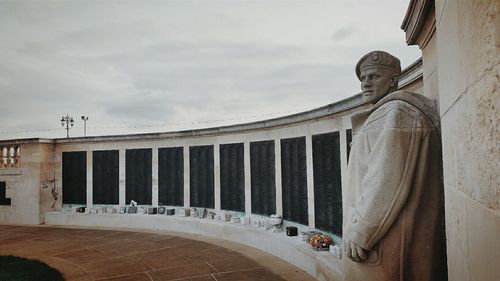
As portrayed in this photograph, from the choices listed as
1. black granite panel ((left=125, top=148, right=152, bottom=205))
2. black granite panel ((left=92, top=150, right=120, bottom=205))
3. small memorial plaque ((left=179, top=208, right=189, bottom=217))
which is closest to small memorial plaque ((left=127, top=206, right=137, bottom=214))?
black granite panel ((left=125, top=148, right=152, bottom=205))

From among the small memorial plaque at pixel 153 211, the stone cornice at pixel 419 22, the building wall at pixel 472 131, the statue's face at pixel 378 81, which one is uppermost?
the stone cornice at pixel 419 22

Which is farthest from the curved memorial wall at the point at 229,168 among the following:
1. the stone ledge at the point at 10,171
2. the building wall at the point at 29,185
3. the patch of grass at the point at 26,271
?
the patch of grass at the point at 26,271

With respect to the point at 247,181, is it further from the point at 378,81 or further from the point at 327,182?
the point at 378,81

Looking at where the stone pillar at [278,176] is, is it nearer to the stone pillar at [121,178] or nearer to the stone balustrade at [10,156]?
the stone pillar at [121,178]

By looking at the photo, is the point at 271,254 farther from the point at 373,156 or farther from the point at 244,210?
the point at 373,156

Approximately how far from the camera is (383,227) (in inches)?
90.2

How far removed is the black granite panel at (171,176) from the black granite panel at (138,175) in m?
0.56

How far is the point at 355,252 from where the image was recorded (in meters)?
2.42

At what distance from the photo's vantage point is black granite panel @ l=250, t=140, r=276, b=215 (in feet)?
33.7

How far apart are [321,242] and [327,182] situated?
1469 millimetres

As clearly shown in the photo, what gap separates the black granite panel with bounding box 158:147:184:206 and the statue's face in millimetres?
11068

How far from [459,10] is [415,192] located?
131cm

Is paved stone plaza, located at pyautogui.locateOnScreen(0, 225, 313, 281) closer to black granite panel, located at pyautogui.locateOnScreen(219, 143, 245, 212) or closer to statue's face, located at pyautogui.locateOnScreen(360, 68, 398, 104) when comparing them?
black granite panel, located at pyautogui.locateOnScreen(219, 143, 245, 212)

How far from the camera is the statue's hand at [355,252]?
2391 millimetres
